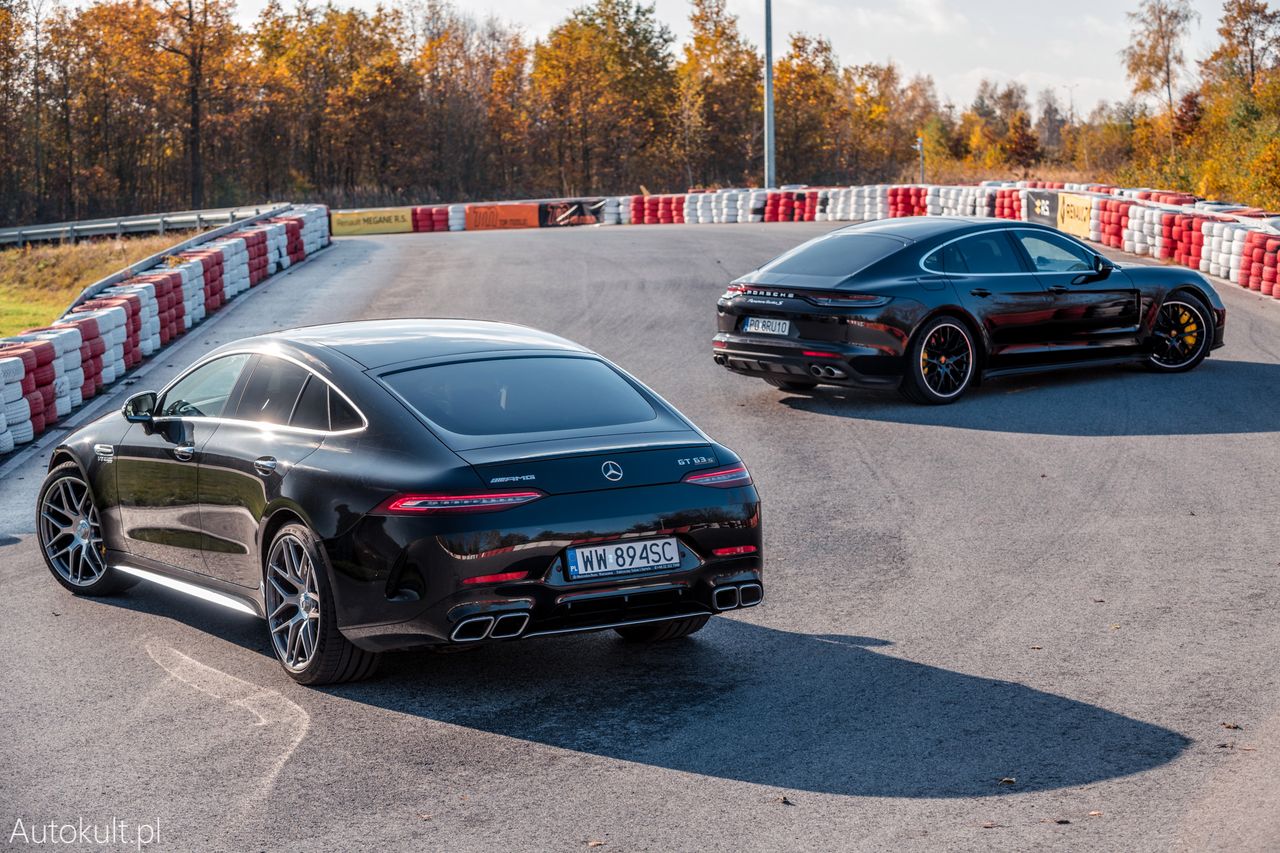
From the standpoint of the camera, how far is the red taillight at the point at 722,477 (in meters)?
Result: 6.43

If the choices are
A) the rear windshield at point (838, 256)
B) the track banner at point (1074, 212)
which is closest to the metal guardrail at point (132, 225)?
the track banner at point (1074, 212)

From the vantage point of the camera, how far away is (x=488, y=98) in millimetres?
87312

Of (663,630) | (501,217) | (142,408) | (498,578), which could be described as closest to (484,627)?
(498,578)

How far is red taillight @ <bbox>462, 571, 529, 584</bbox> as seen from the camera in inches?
236

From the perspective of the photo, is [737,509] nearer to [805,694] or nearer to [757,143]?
[805,694]

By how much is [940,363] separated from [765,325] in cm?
161

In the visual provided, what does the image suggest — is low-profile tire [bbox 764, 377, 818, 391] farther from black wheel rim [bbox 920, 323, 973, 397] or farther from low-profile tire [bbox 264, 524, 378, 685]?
low-profile tire [bbox 264, 524, 378, 685]

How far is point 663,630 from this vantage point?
717 cm

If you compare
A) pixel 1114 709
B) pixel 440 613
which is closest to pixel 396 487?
pixel 440 613

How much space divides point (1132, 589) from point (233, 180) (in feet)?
242

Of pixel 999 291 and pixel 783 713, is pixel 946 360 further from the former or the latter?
pixel 783 713

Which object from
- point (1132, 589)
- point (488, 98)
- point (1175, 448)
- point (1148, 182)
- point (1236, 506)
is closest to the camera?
point (1132, 589)

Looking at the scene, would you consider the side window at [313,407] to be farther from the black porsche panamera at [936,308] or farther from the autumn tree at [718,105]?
the autumn tree at [718,105]

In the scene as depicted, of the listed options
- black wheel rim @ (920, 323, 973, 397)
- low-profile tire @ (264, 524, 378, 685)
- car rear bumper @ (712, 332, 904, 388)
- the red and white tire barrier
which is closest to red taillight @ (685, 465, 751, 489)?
low-profile tire @ (264, 524, 378, 685)
